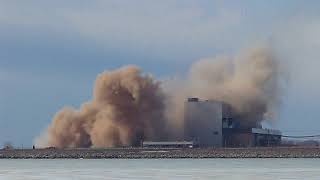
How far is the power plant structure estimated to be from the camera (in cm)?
11219

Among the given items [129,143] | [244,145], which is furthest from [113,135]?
[244,145]

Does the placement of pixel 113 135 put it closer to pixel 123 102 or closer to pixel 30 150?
pixel 123 102

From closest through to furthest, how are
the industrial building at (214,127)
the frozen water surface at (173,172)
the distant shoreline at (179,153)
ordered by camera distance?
the frozen water surface at (173,172) < the distant shoreline at (179,153) < the industrial building at (214,127)

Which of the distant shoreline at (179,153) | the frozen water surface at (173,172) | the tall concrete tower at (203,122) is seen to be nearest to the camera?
the frozen water surface at (173,172)

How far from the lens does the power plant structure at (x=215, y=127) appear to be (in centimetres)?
11219

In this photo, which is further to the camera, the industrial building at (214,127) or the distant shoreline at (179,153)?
the industrial building at (214,127)

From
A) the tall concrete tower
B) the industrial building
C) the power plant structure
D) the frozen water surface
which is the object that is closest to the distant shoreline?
the power plant structure

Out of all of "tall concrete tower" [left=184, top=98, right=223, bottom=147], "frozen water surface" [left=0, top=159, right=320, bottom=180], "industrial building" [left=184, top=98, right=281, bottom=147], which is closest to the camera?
"frozen water surface" [left=0, top=159, right=320, bottom=180]

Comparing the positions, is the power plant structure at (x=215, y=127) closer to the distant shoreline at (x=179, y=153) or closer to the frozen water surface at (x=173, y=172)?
the distant shoreline at (x=179, y=153)

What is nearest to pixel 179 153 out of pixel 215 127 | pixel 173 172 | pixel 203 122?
pixel 215 127

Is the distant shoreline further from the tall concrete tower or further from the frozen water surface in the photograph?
the frozen water surface

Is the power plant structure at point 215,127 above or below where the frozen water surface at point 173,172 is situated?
above

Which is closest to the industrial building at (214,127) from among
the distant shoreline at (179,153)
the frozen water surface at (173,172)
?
the distant shoreline at (179,153)

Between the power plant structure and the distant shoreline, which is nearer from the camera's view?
the distant shoreline
